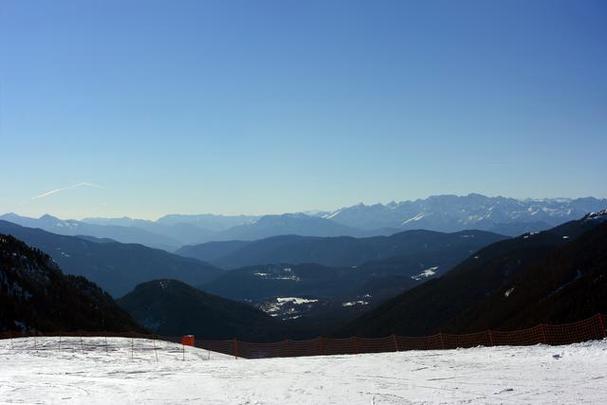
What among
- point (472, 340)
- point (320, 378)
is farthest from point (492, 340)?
point (472, 340)

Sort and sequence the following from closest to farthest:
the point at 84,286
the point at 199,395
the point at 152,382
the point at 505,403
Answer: the point at 505,403 → the point at 199,395 → the point at 152,382 → the point at 84,286

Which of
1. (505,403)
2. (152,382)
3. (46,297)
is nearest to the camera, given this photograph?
(505,403)

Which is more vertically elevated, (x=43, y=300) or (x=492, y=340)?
(x=43, y=300)

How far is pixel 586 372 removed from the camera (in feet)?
86.0

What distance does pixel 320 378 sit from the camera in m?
Result: 30.0

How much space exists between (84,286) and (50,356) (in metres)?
133

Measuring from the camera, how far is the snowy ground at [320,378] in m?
23.8

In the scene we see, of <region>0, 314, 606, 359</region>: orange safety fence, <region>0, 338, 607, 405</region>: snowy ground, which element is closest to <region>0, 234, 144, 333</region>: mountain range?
<region>0, 314, 606, 359</region>: orange safety fence

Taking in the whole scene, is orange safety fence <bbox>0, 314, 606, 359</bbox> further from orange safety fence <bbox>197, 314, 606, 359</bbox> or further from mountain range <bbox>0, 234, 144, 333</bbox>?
mountain range <bbox>0, 234, 144, 333</bbox>

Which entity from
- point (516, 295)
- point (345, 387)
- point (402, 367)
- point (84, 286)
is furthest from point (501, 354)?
point (516, 295)

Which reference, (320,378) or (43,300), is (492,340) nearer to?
(320,378)

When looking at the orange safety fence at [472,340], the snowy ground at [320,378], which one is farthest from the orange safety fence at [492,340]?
the snowy ground at [320,378]

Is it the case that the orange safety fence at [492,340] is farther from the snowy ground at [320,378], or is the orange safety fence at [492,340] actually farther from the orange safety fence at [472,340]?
the snowy ground at [320,378]

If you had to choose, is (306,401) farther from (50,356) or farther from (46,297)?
(46,297)
